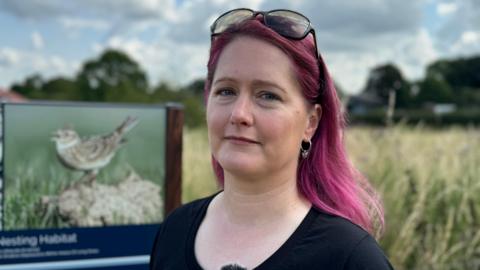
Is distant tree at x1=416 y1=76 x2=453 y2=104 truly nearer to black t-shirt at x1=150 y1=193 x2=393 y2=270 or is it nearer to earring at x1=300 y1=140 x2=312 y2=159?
earring at x1=300 y1=140 x2=312 y2=159

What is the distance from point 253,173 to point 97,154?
1792 millimetres

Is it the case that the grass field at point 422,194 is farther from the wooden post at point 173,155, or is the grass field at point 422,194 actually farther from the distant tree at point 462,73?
the distant tree at point 462,73

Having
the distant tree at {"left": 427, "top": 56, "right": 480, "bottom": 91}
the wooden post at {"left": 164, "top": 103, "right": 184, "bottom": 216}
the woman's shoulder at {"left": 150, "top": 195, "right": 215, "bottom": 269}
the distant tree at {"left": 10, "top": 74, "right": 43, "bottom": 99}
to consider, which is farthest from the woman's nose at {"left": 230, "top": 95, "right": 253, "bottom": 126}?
the distant tree at {"left": 427, "top": 56, "right": 480, "bottom": 91}

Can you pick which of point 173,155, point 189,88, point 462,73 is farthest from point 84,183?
point 462,73

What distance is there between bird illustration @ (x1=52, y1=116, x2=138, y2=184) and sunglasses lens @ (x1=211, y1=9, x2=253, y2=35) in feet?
5.26

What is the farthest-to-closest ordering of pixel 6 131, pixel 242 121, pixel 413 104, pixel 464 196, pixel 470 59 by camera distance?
pixel 470 59
pixel 413 104
pixel 464 196
pixel 6 131
pixel 242 121

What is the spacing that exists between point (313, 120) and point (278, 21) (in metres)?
0.34

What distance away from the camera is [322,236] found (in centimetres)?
145

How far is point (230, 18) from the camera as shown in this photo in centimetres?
162

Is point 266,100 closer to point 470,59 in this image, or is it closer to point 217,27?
point 217,27

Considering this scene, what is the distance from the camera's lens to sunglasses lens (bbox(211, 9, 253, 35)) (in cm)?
158

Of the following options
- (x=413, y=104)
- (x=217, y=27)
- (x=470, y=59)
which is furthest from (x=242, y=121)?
(x=470, y=59)

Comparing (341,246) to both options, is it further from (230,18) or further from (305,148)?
(230,18)

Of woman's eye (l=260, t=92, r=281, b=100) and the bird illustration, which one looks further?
the bird illustration
